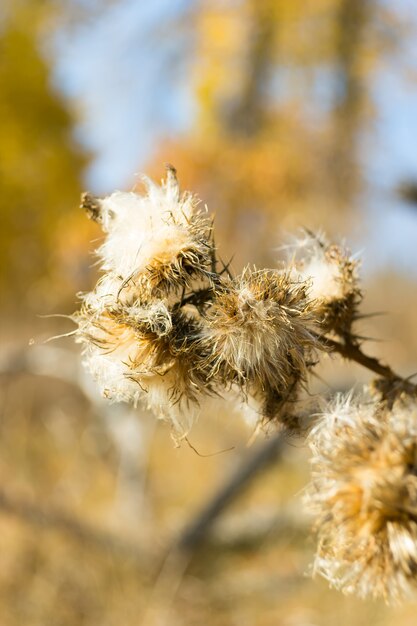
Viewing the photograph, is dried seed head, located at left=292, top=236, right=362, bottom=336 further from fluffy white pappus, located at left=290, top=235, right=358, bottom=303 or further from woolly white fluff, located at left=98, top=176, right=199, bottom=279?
woolly white fluff, located at left=98, top=176, right=199, bottom=279

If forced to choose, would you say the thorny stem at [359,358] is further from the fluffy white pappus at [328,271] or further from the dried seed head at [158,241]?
the dried seed head at [158,241]

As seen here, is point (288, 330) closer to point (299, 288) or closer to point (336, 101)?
point (299, 288)

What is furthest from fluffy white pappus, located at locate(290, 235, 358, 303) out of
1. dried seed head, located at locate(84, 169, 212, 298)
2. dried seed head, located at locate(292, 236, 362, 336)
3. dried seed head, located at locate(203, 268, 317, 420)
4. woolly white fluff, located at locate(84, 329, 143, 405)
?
woolly white fluff, located at locate(84, 329, 143, 405)

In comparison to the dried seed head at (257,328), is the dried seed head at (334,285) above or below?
above

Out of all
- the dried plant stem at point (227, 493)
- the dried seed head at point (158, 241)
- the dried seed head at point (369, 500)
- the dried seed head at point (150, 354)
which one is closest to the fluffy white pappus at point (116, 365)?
the dried seed head at point (150, 354)

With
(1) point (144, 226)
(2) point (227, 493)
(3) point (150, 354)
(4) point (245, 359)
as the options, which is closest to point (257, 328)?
(4) point (245, 359)

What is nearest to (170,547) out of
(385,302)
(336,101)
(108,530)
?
(108,530)
